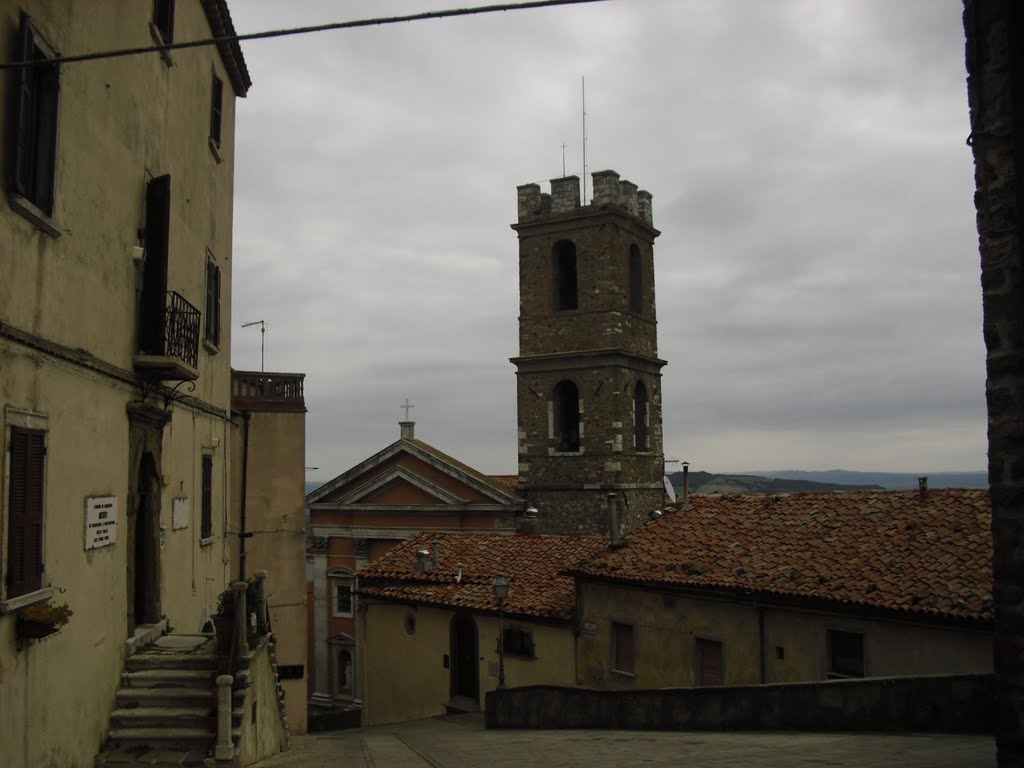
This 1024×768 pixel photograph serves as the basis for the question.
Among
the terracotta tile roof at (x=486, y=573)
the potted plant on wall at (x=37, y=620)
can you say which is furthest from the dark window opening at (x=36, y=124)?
the terracotta tile roof at (x=486, y=573)

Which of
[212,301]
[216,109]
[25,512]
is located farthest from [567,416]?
[25,512]

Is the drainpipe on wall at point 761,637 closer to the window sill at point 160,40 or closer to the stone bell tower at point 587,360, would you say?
the window sill at point 160,40

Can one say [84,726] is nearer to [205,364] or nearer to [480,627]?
[205,364]

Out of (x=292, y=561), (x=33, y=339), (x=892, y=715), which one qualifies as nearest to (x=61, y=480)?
(x=33, y=339)

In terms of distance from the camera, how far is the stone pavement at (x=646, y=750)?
821cm

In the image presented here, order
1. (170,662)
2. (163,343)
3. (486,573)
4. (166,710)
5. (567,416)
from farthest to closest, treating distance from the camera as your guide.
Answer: (567,416) → (486,573) → (163,343) → (170,662) → (166,710)

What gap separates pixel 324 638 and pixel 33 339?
3188cm

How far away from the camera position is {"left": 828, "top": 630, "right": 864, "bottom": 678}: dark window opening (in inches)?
Result: 612

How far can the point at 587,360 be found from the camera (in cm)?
3566

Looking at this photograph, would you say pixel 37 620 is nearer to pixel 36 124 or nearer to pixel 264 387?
pixel 36 124

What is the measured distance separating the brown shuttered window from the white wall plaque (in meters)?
4.75

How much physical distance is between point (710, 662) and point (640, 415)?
775 inches

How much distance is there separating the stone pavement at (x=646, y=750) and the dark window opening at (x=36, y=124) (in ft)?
21.8

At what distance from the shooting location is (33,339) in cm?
788
